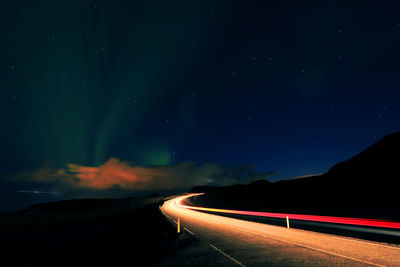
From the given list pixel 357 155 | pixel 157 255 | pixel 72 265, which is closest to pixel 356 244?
pixel 157 255

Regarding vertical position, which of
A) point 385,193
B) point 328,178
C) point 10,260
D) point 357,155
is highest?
point 357,155

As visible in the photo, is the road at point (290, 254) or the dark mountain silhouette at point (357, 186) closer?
the road at point (290, 254)

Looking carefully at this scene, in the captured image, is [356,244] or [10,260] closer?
[356,244]

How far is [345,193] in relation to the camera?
2172 inches

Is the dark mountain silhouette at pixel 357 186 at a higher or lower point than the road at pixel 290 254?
higher

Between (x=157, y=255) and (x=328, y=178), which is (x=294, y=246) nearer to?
(x=157, y=255)

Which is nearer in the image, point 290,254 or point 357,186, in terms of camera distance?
point 290,254

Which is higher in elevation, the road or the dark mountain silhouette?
the dark mountain silhouette

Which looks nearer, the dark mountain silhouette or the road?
the road

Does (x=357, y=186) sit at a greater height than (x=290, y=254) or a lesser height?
greater

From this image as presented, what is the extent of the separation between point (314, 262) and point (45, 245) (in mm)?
26168

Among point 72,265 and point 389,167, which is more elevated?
point 389,167

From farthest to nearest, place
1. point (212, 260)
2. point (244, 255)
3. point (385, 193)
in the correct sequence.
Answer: point (385, 193), point (244, 255), point (212, 260)

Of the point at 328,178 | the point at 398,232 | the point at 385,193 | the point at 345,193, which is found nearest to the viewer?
the point at 398,232
